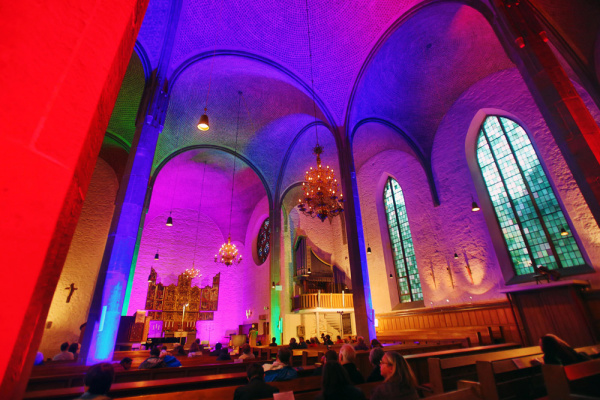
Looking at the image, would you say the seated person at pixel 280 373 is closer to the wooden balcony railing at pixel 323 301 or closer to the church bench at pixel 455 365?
the church bench at pixel 455 365

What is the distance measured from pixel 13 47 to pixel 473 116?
12.0 meters

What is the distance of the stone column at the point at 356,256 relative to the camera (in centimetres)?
786

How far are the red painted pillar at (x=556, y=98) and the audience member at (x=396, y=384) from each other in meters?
3.44

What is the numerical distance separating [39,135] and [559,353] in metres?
4.77

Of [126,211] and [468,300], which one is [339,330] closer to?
[468,300]

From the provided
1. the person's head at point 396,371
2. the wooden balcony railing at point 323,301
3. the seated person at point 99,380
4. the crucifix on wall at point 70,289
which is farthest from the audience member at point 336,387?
the crucifix on wall at point 70,289

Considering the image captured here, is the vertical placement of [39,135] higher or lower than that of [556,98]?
lower

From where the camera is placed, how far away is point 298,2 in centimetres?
863

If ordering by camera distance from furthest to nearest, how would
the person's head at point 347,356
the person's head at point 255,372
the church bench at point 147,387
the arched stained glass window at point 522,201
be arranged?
the arched stained glass window at point 522,201, the person's head at point 347,356, the church bench at point 147,387, the person's head at point 255,372

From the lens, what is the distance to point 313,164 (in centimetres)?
1423

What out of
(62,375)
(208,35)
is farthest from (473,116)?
(62,375)

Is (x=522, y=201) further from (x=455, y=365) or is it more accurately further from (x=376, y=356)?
(x=376, y=356)

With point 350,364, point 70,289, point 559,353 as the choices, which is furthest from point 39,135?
point 70,289

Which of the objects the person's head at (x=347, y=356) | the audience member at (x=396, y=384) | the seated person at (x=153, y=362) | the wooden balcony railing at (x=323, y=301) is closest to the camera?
the audience member at (x=396, y=384)
